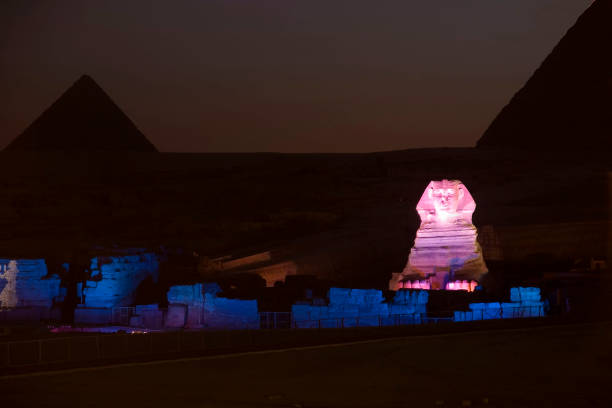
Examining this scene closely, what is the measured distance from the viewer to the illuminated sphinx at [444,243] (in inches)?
656

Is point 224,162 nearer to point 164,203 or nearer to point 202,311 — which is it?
point 164,203

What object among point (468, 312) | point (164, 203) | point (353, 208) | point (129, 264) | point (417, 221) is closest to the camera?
point (468, 312)

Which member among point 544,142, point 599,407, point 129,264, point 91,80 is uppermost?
point 91,80

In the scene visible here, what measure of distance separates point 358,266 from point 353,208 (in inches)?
370

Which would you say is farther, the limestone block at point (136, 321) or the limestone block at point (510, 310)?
the limestone block at point (136, 321)

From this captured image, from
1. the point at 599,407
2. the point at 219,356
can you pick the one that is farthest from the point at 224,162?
the point at 599,407

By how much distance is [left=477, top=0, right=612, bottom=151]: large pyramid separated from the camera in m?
42.0

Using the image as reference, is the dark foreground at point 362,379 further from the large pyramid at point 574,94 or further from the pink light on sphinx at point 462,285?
the large pyramid at point 574,94

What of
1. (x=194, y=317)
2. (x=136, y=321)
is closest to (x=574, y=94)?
(x=194, y=317)

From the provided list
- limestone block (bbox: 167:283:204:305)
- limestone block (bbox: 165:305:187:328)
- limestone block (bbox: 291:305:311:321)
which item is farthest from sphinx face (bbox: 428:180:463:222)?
limestone block (bbox: 165:305:187:328)

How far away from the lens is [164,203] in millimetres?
37000

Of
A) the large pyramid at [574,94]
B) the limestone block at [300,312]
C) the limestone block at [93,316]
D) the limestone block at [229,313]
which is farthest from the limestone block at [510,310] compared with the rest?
the large pyramid at [574,94]

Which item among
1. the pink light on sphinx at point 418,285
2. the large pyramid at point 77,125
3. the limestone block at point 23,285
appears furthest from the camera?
the large pyramid at point 77,125

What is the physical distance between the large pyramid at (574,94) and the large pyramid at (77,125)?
24.8 metres
